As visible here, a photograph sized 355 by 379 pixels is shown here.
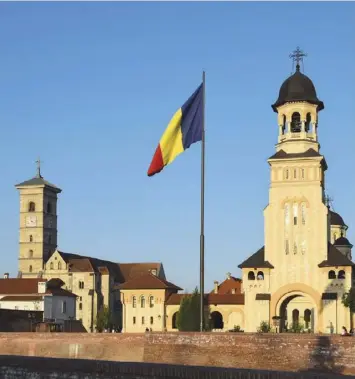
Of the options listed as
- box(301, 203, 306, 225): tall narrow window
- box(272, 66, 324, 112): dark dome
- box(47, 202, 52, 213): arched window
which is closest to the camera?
box(301, 203, 306, 225): tall narrow window

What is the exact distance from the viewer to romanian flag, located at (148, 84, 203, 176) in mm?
25812

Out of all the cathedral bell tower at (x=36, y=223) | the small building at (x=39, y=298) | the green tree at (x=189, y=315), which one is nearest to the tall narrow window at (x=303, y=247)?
the green tree at (x=189, y=315)

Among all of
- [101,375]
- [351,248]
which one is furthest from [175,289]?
[101,375]

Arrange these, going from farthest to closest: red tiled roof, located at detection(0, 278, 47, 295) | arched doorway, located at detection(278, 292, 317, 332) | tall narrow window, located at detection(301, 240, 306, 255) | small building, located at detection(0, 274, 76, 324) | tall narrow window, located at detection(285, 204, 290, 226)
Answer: red tiled roof, located at detection(0, 278, 47, 295)
small building, located at detection(0, 274, 76, 324)
tall narrow window, located at detection(285, 204, 290, 226)
tall narrow window, located at detection(301, 240, 306, 255)
arched doorway, located at detection(278, 292, 317, 332)

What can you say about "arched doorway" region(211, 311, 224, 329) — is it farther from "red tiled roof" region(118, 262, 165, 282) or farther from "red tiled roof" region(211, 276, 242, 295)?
"red tiled roof" region(118, 262, 165, 282)

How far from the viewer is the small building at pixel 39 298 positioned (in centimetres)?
9131

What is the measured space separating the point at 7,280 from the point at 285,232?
155 ft

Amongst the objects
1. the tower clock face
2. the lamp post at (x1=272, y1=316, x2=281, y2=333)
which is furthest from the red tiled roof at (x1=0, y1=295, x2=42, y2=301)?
the lamp post at (x1=272, y1=316, x2=281, y2=333)

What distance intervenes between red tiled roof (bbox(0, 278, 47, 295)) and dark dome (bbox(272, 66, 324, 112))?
40.5 metres

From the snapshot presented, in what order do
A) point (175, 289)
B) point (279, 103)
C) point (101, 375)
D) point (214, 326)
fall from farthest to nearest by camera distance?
1. point (175, 289)
2. point (214, 326)
3. point (279, 103)
4. point (101, 375)

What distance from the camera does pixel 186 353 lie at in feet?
98.8

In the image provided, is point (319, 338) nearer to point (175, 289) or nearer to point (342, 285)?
point (342, 285)

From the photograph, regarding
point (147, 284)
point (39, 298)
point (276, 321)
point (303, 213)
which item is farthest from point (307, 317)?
point (39, 298)

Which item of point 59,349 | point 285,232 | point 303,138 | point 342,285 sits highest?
point 303,138
